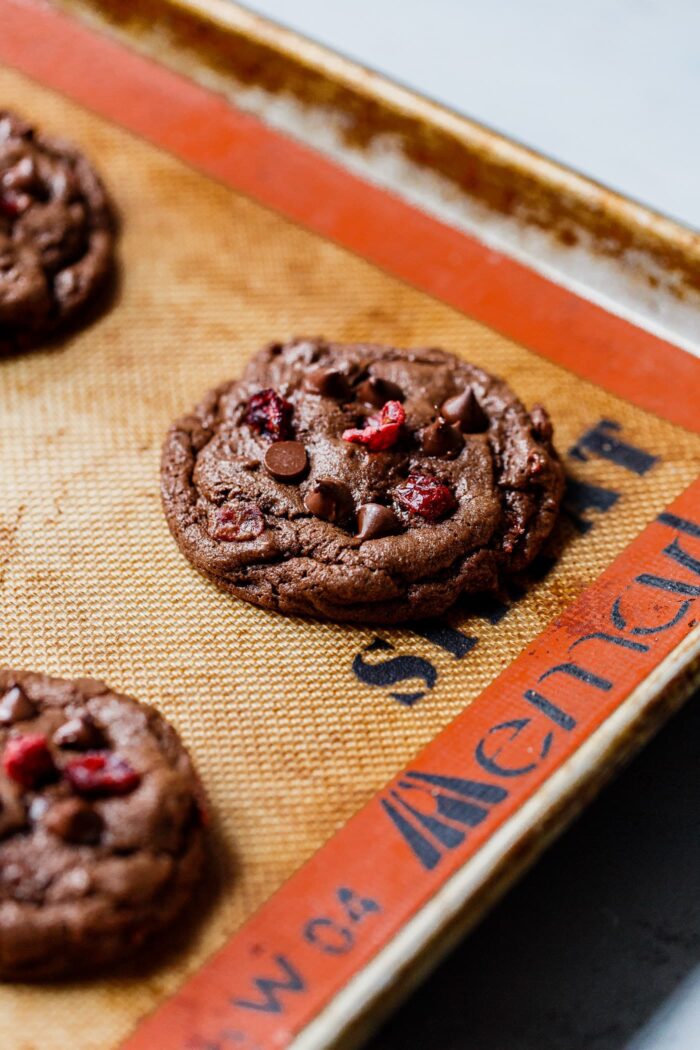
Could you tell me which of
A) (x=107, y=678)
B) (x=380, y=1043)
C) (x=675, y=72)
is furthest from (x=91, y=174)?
(x=380, y=1043)

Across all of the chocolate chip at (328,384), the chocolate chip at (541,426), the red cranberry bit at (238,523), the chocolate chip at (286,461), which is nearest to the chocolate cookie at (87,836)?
the red cranberry bit at (238,523)

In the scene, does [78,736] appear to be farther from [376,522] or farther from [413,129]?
[413,129]

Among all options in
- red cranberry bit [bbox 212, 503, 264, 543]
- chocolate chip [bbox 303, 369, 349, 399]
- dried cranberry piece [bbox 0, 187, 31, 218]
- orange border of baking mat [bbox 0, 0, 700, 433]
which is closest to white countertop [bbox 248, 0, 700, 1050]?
orange border of baking mat [bbox 0, 0, 700, 433]

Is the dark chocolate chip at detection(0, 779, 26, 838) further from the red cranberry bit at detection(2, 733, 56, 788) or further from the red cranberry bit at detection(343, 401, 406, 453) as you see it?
the red cranberry bit at detection(343, 401, 406, 453)

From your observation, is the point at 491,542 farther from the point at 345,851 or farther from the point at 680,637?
the point at 345,851

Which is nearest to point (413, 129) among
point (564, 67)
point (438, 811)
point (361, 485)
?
point (564, 67)

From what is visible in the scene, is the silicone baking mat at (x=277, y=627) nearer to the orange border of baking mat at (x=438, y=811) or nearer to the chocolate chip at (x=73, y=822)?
the orange border of baking mat at (x=438, y=811)
